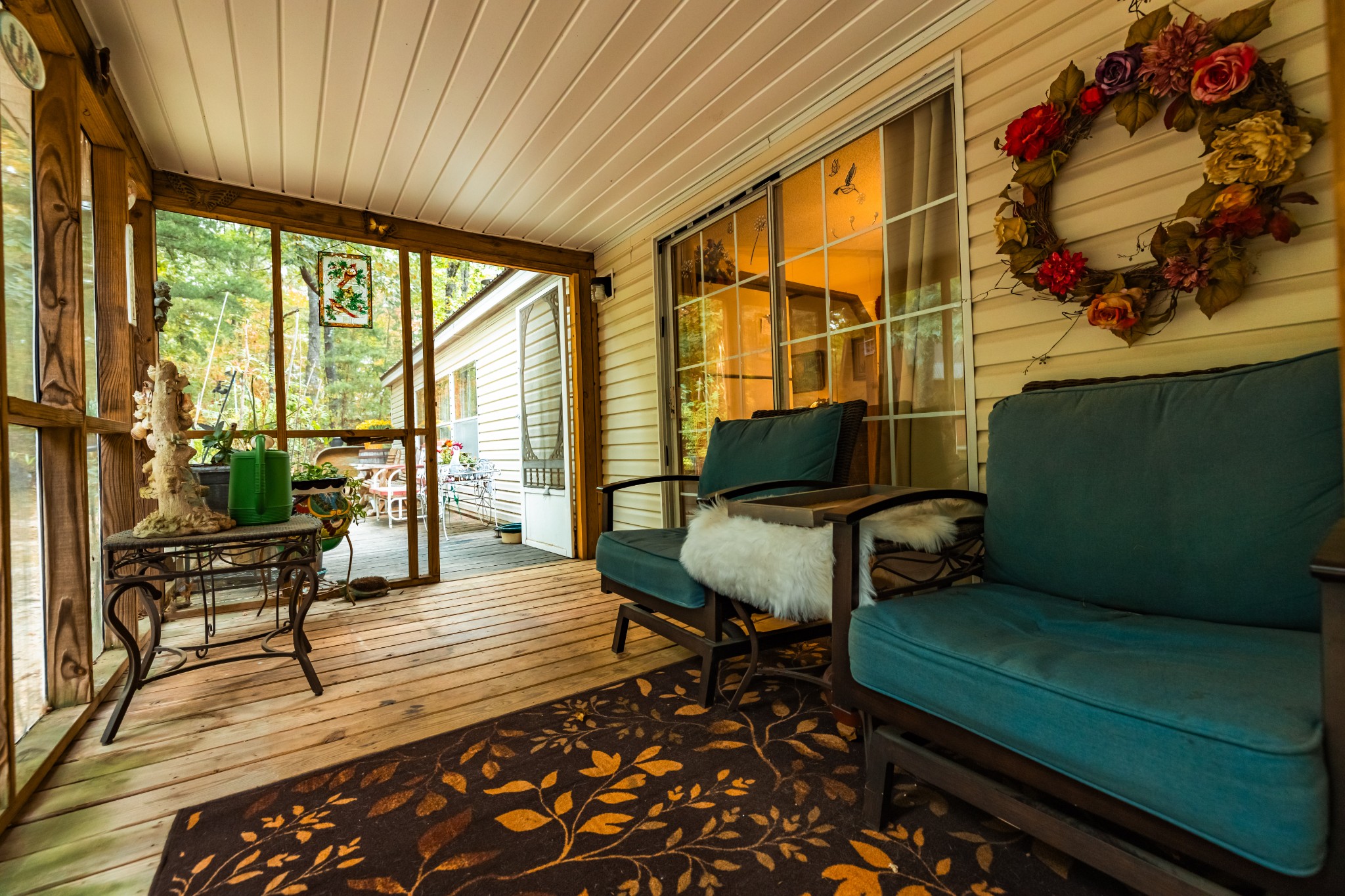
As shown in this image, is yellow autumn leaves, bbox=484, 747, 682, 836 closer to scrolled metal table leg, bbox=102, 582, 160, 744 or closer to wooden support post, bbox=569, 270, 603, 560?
scrolled metal table leg, bbox=102, 582, 160, 744

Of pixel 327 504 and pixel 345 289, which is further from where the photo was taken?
pixel 345 289

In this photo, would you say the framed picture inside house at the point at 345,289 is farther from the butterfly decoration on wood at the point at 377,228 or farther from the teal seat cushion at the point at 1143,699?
the teal seat cushion at the point at 1143,699

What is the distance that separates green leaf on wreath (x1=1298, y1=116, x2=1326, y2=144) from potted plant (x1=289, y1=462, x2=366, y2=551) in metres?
4.02

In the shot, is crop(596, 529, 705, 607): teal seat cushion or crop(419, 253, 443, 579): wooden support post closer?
crop(596, 529, 705, 607): teal seat cushion

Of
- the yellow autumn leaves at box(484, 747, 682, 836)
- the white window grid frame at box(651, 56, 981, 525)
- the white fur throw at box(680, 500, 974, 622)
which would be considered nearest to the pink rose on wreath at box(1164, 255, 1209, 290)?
the white window grid frame at box(651, 56, 981, 525)

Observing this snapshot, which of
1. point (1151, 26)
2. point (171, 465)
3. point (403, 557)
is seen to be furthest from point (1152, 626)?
point (403, 557)

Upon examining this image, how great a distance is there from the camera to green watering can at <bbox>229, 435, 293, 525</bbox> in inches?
79.3

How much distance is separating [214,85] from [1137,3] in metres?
3.28

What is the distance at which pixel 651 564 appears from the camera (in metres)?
2.08

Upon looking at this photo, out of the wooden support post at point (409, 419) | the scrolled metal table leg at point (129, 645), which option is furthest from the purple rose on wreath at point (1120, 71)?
the wooden support post at point (409, 419)

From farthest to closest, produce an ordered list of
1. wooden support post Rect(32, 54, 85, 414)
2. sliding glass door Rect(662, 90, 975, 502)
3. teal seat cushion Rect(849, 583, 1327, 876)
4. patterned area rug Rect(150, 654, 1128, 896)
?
sliding glass door Rect(662, 90, 975, 502) → wooden support post Rect(32, 54, 85, 414) → patterned area rug Rect(150, 654, 1128, 896) → teal seat cushion Rect(849, 583, 1327, 876)

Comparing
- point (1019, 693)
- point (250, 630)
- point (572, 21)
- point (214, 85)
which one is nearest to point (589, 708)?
point (1019, 693)

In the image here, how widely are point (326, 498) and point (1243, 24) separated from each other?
13.4ft

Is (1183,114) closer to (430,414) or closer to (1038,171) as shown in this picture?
(1038,171)
